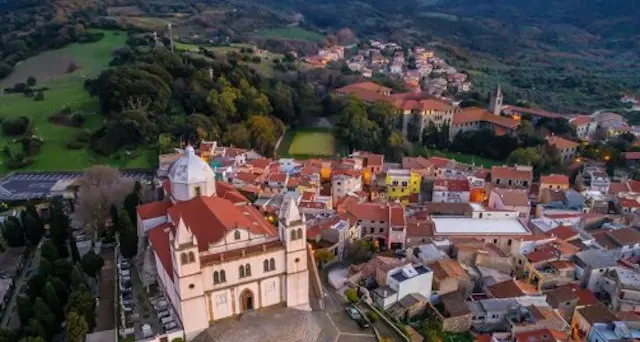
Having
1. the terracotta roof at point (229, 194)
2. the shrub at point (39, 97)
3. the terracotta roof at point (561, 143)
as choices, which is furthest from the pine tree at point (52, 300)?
the terracotta roof at point (561, 143)

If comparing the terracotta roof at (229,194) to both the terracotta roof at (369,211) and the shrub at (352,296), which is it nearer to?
the shrub at (352,296)

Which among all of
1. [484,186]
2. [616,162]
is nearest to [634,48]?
[616,162]

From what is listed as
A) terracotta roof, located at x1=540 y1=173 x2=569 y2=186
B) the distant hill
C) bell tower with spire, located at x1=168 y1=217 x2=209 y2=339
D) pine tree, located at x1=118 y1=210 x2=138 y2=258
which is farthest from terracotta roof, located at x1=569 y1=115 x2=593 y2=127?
bell tower with spire, located at x1=168 y1=217 x2=209 y2=339

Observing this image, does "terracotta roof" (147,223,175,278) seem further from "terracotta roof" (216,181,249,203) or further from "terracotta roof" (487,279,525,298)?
"terracotta roof" (487,279,525,298)

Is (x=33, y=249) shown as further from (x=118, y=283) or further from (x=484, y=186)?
(x=484, y=186)

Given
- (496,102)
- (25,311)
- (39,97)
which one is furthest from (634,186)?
(39,97)

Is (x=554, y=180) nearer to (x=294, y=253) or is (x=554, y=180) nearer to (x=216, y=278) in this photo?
(x=294, y=253)
